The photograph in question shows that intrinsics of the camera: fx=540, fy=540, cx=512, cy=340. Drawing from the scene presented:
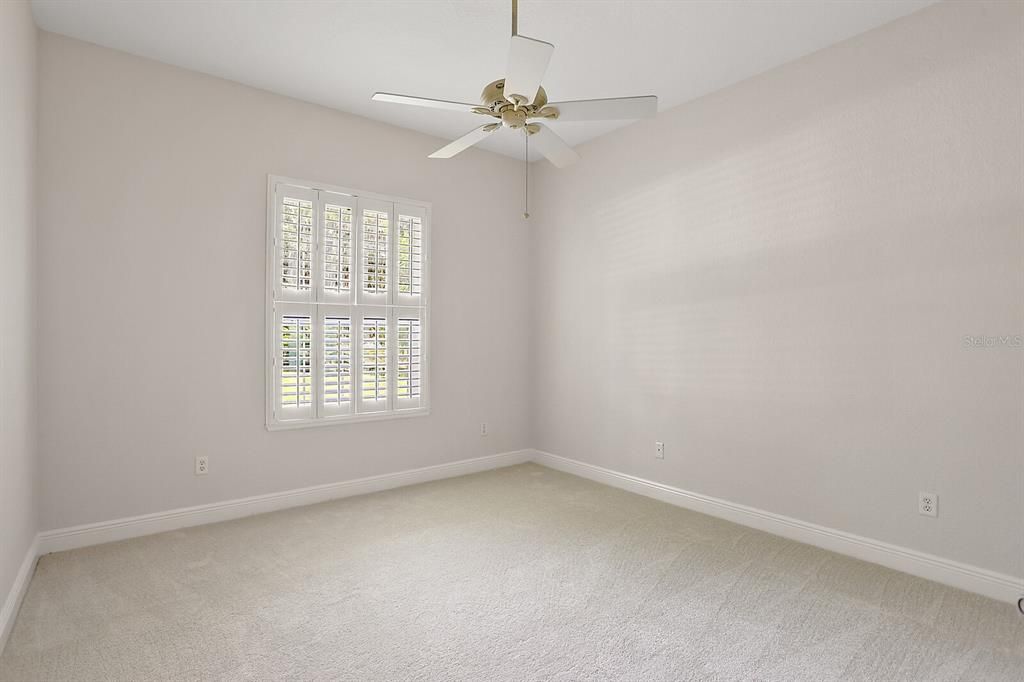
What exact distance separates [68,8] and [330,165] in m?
1.54

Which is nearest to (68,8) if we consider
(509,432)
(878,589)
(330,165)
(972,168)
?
(330,165)

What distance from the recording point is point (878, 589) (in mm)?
2541

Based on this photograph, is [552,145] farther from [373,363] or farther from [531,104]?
[373,363]

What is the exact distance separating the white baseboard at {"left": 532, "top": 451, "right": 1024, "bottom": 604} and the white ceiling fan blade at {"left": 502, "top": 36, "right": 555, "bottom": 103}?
110 inches

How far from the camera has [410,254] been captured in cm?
429

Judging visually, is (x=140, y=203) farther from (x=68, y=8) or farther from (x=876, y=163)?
(x=876, y=163)

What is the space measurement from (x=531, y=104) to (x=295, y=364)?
2491 mm

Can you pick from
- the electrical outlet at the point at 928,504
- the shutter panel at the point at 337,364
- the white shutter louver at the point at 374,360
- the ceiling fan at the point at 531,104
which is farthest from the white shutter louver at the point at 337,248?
the electrical outlet at the point at 928,504

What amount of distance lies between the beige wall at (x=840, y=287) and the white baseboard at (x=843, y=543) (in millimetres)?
56

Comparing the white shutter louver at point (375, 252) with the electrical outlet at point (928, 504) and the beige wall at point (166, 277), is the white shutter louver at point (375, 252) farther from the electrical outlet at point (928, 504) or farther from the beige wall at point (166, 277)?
the electrical outlet at point (928, 504)

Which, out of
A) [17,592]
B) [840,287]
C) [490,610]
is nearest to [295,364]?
[17,592]

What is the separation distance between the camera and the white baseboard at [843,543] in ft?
8.13

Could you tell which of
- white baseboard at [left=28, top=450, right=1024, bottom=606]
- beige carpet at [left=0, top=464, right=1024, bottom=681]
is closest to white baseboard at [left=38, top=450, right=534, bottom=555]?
white baseboard at [left=28, top=450, right=1024, bottom=606]

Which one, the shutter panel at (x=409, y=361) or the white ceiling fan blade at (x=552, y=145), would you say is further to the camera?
the shutter panel at (x=409, y=361)
